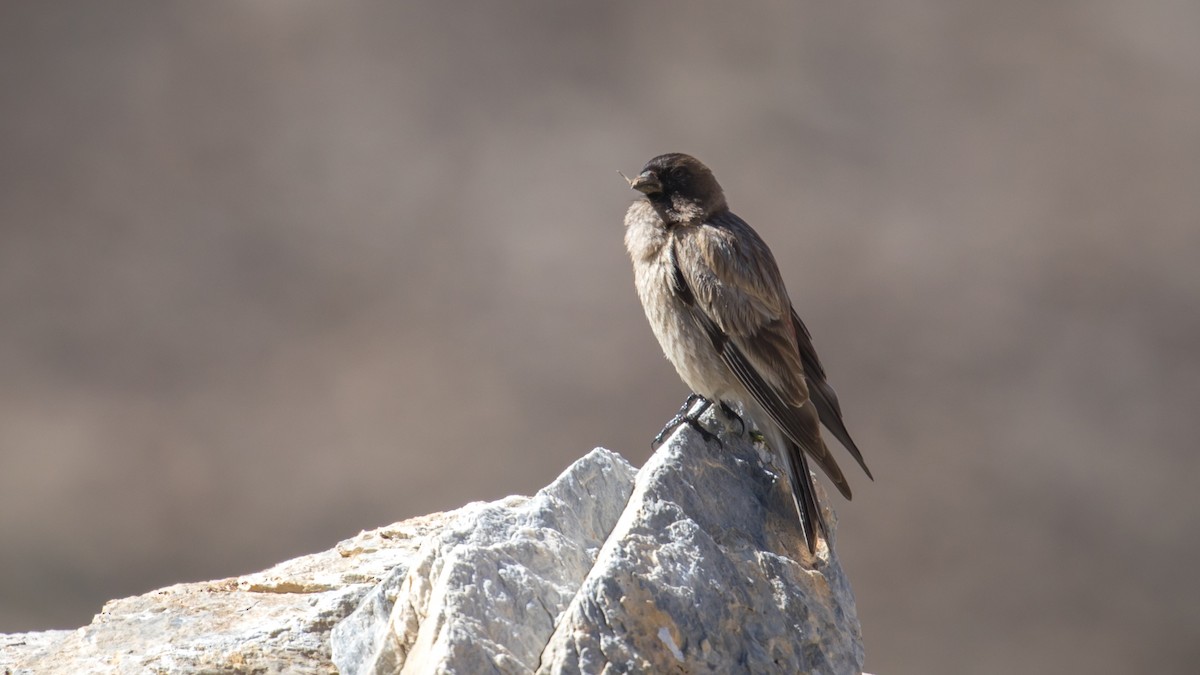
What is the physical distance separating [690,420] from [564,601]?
0.92 metres

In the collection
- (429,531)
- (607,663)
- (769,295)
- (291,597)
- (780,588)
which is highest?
(769,295)

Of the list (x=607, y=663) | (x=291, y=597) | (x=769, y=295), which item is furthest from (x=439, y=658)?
(x=769, y=295)

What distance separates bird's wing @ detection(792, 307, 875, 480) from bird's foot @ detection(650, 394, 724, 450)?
357 mm

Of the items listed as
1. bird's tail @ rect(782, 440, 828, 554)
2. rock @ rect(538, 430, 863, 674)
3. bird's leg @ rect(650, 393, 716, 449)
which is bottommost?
rock @ rect(538, 430, 863, 674)

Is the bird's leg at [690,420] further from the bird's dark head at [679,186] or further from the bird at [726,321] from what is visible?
the bird's dark head at [679,186]

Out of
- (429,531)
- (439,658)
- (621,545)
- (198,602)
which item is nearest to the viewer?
(439,658)

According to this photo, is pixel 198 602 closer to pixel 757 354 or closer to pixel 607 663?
pixel 607 663

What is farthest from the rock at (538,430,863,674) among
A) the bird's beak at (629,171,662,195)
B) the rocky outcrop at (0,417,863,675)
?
the bird's beak at (629,171,662,195)

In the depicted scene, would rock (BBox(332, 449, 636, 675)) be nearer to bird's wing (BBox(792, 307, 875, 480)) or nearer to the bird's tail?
the bird's tail

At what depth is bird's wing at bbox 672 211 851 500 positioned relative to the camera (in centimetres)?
402

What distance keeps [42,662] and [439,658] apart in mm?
1537

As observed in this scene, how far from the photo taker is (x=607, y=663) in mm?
3141

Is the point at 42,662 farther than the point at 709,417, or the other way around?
the point at 709,417

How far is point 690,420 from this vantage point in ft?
13.4
